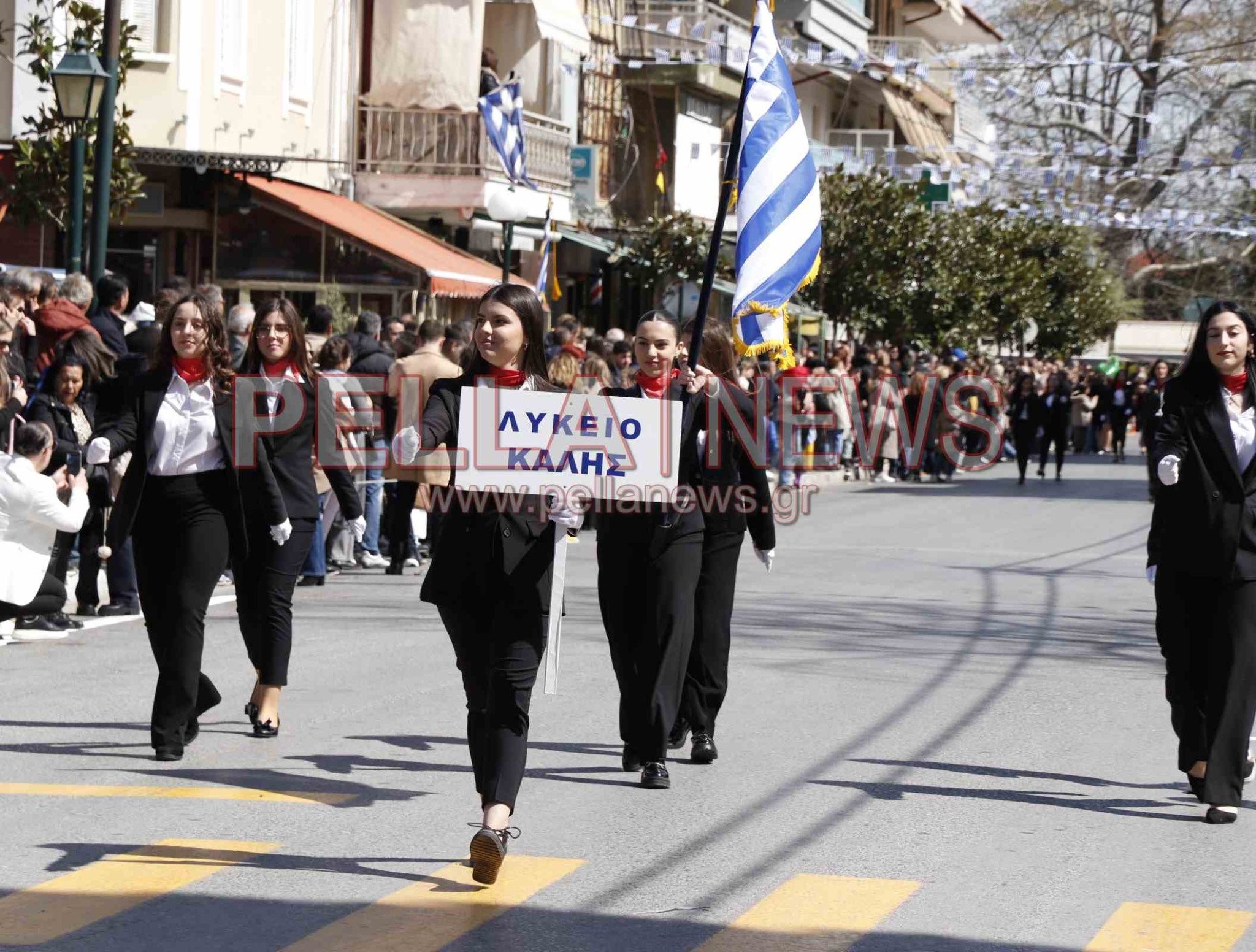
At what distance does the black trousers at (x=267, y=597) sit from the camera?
890 cm

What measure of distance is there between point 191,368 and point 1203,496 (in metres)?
4.14

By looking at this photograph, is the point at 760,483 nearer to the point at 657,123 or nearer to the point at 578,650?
the point at 578,650

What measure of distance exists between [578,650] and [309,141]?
17.5m

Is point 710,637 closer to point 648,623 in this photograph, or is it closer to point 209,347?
point 648,623

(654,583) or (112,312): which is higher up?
(112,312)

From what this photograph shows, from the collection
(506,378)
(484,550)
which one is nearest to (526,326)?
(506,378)

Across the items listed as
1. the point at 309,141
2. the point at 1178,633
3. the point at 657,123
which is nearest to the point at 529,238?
the point at 309,141

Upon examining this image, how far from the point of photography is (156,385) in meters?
8.58

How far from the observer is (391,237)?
87.1 feet

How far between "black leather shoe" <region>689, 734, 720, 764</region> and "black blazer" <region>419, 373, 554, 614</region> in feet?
6.83

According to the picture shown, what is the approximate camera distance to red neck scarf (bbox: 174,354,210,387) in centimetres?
862

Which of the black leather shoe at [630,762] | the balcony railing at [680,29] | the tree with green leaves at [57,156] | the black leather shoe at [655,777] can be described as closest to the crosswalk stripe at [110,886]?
the black leather shoe at [655,777]

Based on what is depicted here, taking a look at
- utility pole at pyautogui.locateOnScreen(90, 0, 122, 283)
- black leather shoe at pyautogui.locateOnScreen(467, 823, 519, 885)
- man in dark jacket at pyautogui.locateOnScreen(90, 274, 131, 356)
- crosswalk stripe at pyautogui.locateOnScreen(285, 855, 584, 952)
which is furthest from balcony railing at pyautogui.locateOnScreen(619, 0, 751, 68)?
black leather shoe at pyautogui.locateOnScreen(467, 823, 519, 885)

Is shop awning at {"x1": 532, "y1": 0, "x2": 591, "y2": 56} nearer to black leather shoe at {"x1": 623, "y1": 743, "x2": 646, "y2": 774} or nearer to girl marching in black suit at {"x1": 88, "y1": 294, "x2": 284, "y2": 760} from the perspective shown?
girl marching in black suit at {"x1": 88, "y1": 294, "x2": 284, "y2": 760}
